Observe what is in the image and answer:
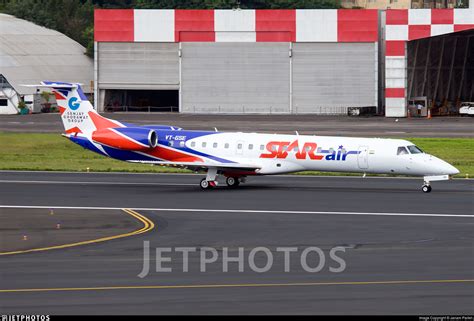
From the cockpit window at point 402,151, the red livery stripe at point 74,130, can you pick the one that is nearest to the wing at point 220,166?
the red livery stripe at point 74,130

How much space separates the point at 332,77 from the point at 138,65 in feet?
59.7

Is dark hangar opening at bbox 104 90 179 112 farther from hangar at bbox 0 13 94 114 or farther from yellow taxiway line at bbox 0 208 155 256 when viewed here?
yellow taxiway line at bbox 0 208 155 256

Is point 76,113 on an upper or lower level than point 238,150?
upper

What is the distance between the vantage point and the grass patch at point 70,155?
50031 millimetres

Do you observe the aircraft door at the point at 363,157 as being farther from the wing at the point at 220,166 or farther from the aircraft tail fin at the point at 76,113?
the aircraft tail fin at the point at 76,113

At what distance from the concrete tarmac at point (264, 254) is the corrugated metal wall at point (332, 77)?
50.8 metres

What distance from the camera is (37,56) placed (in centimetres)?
10688

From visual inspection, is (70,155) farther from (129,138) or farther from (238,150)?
(238,150)

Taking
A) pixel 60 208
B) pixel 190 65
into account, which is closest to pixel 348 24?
pixel 190 65

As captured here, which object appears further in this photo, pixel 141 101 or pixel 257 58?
pixel 141 101

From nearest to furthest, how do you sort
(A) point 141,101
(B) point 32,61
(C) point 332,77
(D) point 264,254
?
(D) point 264,254
(C) point 332,77
(A) point 141,101
(B) point 32,61

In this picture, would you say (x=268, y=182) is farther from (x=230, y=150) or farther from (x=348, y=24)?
(x=348, y=24)

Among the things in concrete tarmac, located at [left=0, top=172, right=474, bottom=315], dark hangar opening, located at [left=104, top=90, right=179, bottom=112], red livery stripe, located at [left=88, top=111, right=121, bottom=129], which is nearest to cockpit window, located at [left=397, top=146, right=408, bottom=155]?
concrete tarmac, located at [left=0, top=172, right=474, bottom=315]

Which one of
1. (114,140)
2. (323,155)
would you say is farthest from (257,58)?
(323,155)
